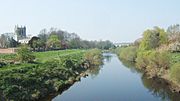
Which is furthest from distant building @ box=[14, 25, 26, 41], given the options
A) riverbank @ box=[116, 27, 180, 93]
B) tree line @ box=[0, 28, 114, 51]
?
riverbank @ box=[116, 27, 180, 93]

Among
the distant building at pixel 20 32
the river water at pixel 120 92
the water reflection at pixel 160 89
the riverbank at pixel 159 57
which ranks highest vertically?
the distant building at pixel 20 32

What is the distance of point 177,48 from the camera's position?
70.4 m

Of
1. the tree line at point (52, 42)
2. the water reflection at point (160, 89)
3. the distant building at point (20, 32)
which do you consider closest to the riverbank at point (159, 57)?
the water reflection at point (160, 89)

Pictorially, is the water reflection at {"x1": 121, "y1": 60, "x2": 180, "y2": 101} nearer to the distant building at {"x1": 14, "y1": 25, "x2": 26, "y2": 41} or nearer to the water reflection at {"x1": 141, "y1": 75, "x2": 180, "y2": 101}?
the water reflection at {"x1": 141, "y1": 75, "x2": 180, "y2": 101}

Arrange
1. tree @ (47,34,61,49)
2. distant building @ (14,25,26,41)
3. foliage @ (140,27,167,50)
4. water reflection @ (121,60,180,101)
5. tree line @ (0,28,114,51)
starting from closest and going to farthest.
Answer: water reflection @ (121,60,180,101)
foliage @ (140,27,167,50)
tree line @ (0,28,114,51)
tree @ (47,34,61,49)
distant building @ (14,25,26,41)

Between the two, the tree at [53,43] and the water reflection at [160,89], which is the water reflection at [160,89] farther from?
the tree at [53,43]

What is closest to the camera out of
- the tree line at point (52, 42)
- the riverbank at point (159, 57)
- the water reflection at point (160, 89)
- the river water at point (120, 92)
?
the water reflection at point (160, 89)

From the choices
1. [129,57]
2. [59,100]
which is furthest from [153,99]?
[129,57]

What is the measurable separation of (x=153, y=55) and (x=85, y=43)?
122 metres

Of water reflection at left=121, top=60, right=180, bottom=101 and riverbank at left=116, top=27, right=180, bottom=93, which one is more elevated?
riverbank at left=116, top=27, right=180, bottom=93

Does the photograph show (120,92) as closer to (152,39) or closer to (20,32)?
(152,39)

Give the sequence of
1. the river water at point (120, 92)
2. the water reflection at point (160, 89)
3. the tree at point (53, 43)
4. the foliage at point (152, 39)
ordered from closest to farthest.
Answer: the water reflection at point (160, 89), the river water at point (120, 92), the foliage at point (152, 39), the tree at point (53, 43)

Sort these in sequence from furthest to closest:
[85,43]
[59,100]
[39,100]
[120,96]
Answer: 1. [85,43]
2. [120,96]
3. [59,100]
4. [39,100]

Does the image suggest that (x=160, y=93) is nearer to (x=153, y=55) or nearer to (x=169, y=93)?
(x=169, y=93)
